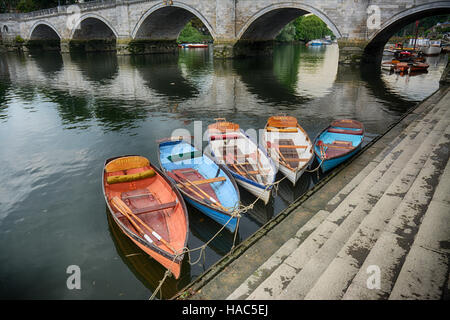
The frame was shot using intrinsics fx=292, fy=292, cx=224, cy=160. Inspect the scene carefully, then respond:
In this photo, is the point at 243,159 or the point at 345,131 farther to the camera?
the point at 345,131

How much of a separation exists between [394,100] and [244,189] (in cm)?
1652

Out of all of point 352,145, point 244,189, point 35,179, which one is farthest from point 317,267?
point 35,179

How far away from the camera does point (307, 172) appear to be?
9742mm

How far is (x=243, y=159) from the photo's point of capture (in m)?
9.46

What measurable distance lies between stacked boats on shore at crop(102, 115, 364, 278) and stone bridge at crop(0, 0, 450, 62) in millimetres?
25233

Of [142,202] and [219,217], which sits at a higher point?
[142,202]

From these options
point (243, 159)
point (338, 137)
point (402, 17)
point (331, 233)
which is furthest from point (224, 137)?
point (402, 17)

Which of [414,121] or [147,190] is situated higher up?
[414,121]

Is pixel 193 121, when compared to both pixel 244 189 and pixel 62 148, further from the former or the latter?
pixel 244 189

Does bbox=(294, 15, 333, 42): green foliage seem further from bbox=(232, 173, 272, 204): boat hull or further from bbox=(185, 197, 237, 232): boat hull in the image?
bbox=(185, 197, 237, 232): boat hull

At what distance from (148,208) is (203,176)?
2.38 metres

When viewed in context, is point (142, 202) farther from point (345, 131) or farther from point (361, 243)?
point (345, 131)
